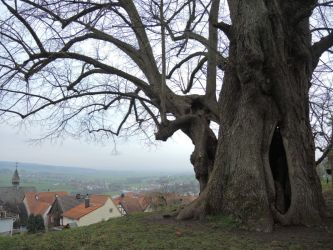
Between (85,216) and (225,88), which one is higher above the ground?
(225,88)

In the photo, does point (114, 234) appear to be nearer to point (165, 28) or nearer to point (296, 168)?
point (296, 168)

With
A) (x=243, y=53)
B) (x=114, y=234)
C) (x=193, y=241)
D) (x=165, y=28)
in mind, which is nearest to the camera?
(x=193, y=241)

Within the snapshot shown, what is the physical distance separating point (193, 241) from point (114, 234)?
1241 millimetres

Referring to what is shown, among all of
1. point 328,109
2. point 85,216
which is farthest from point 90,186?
point 328,109

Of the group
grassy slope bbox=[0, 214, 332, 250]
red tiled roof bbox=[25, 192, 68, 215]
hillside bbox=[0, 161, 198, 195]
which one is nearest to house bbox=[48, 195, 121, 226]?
red tiled roof bbox=[25, 192, 68, 215]

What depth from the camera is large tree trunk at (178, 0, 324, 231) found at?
21.7ft

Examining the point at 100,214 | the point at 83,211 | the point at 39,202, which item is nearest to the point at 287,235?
the point at 100,214

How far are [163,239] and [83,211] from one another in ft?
140

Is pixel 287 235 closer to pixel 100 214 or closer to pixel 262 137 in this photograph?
pixel 262 137

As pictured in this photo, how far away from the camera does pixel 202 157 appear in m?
8.47

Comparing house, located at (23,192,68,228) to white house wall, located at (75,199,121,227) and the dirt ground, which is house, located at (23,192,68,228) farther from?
the dirt ground

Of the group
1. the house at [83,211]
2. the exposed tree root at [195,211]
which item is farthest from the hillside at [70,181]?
the exposed tree root at [195,211]

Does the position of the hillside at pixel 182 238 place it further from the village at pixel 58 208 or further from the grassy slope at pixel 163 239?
the village at pixel 58 208

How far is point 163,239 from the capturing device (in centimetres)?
564
